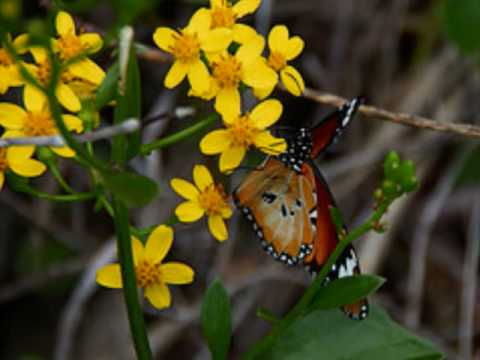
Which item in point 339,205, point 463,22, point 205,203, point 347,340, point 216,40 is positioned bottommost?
point 339,205

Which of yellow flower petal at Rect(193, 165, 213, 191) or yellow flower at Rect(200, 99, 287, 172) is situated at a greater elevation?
yellow flower at Rect(200, 99, 287, 172)

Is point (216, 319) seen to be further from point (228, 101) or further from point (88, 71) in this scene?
point (88, 71)

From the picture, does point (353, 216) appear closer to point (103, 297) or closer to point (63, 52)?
point (103, 297)

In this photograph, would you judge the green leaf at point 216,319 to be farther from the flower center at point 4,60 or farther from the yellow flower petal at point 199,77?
the flower center at point 4,60

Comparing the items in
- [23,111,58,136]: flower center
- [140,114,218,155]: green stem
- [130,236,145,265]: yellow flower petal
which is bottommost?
[130,236,145,265]: yellow flower petal

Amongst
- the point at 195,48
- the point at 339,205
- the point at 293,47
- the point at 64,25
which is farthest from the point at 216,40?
the point at 339,205

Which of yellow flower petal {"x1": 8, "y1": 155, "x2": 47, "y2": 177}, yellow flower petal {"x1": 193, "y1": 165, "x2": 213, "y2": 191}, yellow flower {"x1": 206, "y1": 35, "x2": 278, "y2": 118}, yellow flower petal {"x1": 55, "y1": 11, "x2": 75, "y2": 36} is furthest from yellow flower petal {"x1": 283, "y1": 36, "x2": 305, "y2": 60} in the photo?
yellow flower petal {"x1": 8, "y1": 155, "x2": 47, "y2": 177}

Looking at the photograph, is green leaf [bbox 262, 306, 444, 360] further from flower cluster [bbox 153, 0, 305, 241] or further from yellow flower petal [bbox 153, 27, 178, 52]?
yellow flower petal [bbox 153, 27, 178, 52]

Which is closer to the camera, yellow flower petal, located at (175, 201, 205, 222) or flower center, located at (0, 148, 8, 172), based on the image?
flower center, located at (0, 148, 8, 172)
